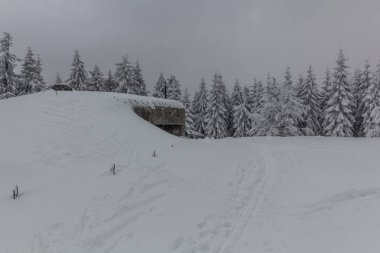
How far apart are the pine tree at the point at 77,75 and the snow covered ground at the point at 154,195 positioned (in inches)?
1211

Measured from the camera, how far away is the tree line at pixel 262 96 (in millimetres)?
38156

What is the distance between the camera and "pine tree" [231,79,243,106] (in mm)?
50403

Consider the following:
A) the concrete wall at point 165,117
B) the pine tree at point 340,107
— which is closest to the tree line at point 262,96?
the pine tree at point 340,107

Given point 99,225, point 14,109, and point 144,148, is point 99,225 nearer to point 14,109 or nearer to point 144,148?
point 144,148

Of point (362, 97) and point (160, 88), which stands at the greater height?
point (160, 88)

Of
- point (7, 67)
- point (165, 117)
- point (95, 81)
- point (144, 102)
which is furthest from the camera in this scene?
point (95, 81)

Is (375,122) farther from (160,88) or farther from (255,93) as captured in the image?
(160,88)

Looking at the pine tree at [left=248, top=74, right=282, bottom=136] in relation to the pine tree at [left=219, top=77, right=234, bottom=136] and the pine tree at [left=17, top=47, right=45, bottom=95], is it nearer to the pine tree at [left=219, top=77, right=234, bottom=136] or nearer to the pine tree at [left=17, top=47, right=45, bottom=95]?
the pine tree at [left=219, top=77, right=234, bottom=136]

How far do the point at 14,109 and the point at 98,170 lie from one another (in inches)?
272

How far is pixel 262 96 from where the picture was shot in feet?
151

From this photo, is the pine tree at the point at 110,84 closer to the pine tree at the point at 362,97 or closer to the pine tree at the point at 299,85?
the pine tree at the point at 299,85

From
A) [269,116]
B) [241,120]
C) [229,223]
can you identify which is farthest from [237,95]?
[229,223]

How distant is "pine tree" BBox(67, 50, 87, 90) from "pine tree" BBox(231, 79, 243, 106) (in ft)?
71.2

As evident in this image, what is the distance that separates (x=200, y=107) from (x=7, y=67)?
1060 inches
